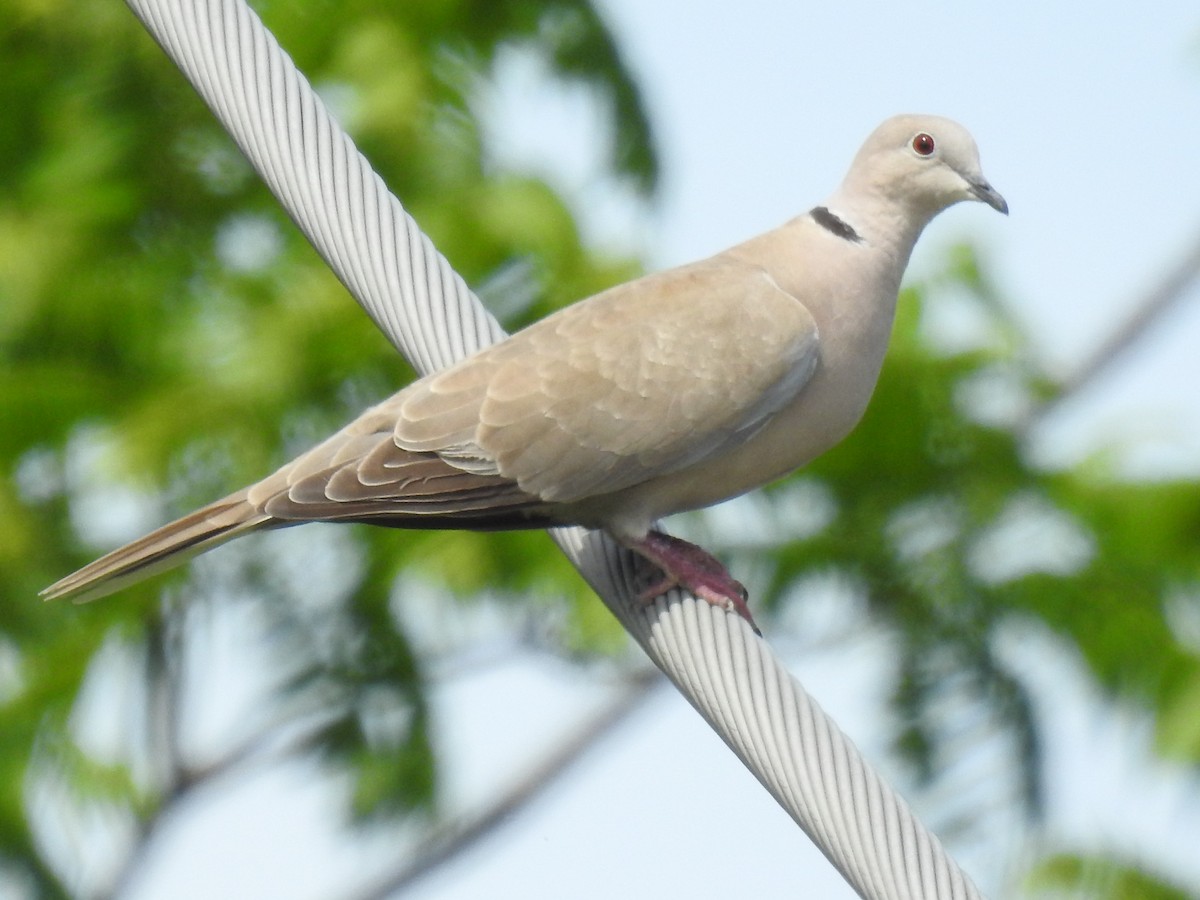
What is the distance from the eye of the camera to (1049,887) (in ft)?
29.7

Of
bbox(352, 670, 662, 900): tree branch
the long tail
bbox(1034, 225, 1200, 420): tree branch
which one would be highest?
the long tail

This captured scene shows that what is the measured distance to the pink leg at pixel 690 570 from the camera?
141 inches

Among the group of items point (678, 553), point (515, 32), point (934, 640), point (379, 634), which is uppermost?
point (678, 553)

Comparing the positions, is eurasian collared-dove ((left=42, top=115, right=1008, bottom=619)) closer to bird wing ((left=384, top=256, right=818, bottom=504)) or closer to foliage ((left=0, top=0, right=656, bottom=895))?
bird wing ((left=384, top=256, right=818, bottom=504))

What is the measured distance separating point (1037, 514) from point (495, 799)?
3.71m

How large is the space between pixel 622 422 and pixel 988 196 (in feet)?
3.71

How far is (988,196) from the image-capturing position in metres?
4.28

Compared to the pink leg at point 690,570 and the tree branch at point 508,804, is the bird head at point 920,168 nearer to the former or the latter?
the pink leg at point 690,570

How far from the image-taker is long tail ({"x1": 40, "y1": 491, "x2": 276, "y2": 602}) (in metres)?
3.54

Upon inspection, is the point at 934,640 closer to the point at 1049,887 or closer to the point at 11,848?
the point at 1049,887

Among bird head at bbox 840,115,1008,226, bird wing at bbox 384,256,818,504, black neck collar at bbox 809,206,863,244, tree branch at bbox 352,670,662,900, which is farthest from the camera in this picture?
tree branch at bbox 352,670,662,900

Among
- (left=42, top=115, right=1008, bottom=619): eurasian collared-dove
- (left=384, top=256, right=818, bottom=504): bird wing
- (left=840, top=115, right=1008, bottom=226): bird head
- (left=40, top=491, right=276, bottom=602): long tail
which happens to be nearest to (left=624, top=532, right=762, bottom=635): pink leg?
(left=42, top=115, right=1008, bottom=619): eurasian collared-dove

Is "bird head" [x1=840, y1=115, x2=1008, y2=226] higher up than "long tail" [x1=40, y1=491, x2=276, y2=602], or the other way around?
"long tail" [x1=40, y1=491, x2=276, y2=602]

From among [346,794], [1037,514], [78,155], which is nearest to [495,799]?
[346,794]
